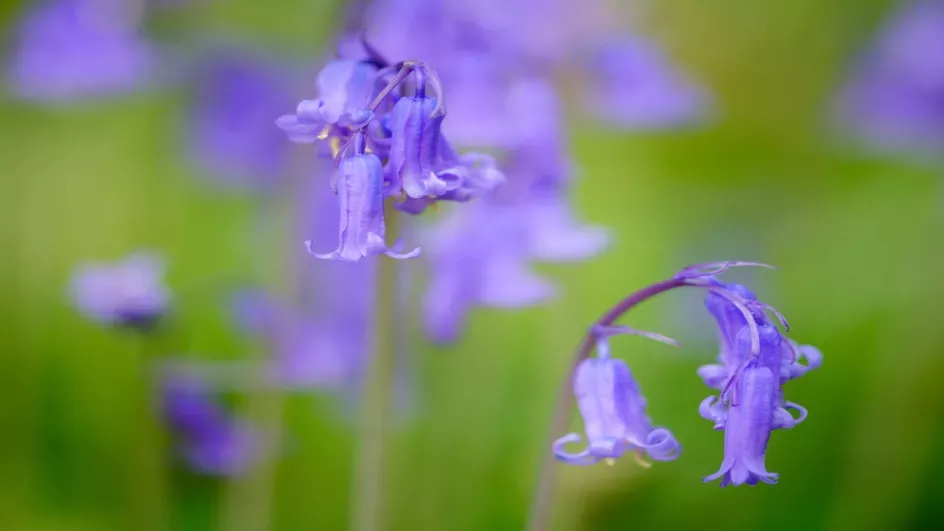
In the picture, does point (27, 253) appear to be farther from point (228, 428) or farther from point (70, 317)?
point (228, 428)

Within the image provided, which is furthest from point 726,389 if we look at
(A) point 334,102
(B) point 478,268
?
(B) point 478,268

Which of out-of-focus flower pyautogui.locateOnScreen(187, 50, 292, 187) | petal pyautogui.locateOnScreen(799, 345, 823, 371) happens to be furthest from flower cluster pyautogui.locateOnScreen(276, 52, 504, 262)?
out-of-focus flower pyautogui.locateOnScreen(187, 50, 292, 187)

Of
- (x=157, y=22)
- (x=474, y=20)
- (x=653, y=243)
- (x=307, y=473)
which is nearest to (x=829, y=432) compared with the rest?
(x=653, y=243)

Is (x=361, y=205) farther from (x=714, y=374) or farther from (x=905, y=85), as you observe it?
(x=905, y=85)

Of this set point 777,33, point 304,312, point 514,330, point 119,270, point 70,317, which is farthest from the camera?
point 777,33

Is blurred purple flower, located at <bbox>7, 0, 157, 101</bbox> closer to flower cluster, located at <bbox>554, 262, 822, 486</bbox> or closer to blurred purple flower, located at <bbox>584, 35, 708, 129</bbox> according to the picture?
blurred purple flower, located at <bbox>584, 35, 708, 129</bbox>
